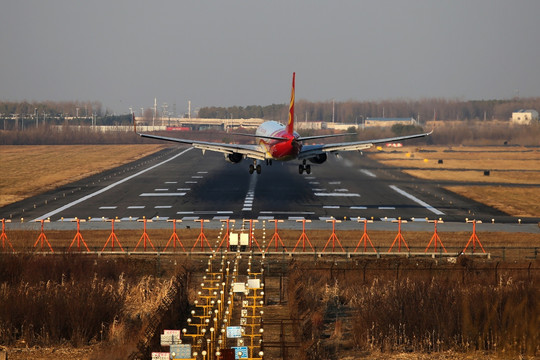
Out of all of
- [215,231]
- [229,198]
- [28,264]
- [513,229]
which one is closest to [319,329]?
[28,264]

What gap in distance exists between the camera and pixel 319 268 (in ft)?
165

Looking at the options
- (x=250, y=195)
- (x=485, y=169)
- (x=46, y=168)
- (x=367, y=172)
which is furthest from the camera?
(x=485, y=169)

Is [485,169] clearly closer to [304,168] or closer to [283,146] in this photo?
[304,168]

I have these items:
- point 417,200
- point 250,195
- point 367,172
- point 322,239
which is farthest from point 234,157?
point 367,172

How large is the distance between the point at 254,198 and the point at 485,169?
6282cm

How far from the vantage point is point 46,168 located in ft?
459

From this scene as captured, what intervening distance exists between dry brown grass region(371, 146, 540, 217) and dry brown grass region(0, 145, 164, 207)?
52143mm

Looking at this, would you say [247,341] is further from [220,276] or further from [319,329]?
[220,276]

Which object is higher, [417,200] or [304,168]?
[304,168]

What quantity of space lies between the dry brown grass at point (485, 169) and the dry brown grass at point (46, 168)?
52143mm

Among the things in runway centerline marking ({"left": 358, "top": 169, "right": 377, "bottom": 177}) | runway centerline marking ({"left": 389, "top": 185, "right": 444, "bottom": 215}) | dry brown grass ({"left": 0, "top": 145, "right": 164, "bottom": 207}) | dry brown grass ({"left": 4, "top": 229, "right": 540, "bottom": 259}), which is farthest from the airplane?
runway centerline marking ({"left": 358, "top": 169, "right": 377, "bottom": 177})

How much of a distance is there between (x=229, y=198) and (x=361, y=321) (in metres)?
56.5

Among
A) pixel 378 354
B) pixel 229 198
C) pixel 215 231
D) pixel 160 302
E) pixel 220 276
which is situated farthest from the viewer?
pixel 229 198

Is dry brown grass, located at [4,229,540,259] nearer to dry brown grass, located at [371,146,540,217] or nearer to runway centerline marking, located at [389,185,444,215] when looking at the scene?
runway centerline marking, located at [389,185,444,215]
